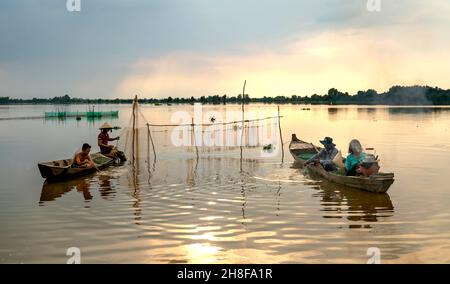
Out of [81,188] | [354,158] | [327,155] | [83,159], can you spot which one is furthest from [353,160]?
[83,159]

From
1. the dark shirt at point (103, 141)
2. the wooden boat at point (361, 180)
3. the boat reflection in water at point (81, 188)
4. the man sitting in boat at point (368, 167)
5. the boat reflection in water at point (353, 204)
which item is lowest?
the boat reflection in water at point (353, 204)

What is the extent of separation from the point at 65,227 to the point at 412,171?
10.8m

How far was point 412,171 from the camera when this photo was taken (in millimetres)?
13945

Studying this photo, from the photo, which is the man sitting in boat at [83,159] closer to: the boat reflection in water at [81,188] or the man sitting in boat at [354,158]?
the boat reflection in water at [81,188]

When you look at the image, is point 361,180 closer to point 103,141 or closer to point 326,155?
point 326,155

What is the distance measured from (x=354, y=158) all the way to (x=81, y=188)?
7051mm

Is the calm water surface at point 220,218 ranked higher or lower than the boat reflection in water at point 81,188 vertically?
lower

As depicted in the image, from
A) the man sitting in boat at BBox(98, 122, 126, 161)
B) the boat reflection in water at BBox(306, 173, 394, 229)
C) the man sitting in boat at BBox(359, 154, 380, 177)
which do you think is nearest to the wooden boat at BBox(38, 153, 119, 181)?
the man sitting in boat at BBox(98, 122, 126, 161)

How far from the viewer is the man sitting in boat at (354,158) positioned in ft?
35.0

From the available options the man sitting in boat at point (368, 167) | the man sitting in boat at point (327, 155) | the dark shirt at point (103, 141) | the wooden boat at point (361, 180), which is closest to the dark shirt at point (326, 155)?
the man sitting in boat at point (327, 155)

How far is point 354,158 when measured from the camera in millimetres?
10914

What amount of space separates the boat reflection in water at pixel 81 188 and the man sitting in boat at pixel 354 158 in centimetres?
590

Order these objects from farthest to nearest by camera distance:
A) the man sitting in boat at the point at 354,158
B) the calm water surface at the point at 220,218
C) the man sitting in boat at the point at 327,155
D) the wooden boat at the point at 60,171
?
the man sitting in boat at the point at 327,155 → the wooden boat at the point at 60,171 → the man sitting in boat at the point at 354,158 → the calm water surface at the point at 220,218
